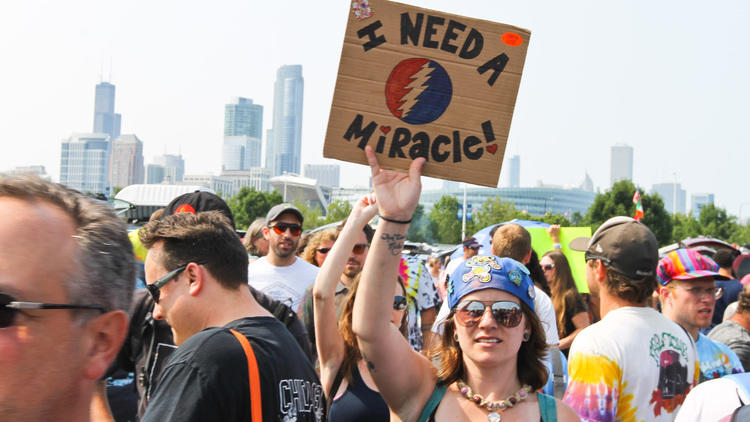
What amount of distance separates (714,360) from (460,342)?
81.7 inches

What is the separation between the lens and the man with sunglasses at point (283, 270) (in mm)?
6074

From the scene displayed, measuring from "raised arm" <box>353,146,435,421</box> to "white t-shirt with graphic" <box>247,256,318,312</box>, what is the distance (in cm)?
344

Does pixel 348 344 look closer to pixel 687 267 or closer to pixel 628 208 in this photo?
pixel 687 267

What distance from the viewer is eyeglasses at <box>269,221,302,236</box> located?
623 cm

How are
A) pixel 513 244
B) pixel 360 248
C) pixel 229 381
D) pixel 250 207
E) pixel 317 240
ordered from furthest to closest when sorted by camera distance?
pixel 250 207 < pixel 317 240 < pixel 360 248 < pixel 513 244 < pixel 229 381

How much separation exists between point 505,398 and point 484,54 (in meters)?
1.36

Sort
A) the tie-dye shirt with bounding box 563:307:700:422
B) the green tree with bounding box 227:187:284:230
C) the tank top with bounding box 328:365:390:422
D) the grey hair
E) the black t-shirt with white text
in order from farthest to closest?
the green tree with bounding box 227:187:284:230 < the tank top with bounding box 328:365:390:422 < the tie-dye shirt with bounding box 563:307:700:422 < the black t-shirt with white text < the grey hair

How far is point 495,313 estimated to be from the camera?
109 inches

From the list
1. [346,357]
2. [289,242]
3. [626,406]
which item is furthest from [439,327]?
[289,242]

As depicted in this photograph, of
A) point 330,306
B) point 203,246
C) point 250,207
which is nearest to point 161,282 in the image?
point 203,246

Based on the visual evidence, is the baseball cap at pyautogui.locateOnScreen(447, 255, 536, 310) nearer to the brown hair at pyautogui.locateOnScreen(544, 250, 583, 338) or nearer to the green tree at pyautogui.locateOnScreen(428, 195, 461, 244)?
the brown hair at pyautogui.locateOnScreen(544, 250, 583, 338)

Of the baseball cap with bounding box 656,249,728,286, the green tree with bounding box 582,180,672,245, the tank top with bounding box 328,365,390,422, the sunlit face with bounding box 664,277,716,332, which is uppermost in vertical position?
the green tree with bounding box 582,180,672,245

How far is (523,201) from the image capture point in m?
187

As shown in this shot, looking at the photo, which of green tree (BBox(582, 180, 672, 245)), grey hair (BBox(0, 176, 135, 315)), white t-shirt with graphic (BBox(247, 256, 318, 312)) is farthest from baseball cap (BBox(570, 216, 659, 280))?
green tree (BBox(582, 180, 672, 245))
